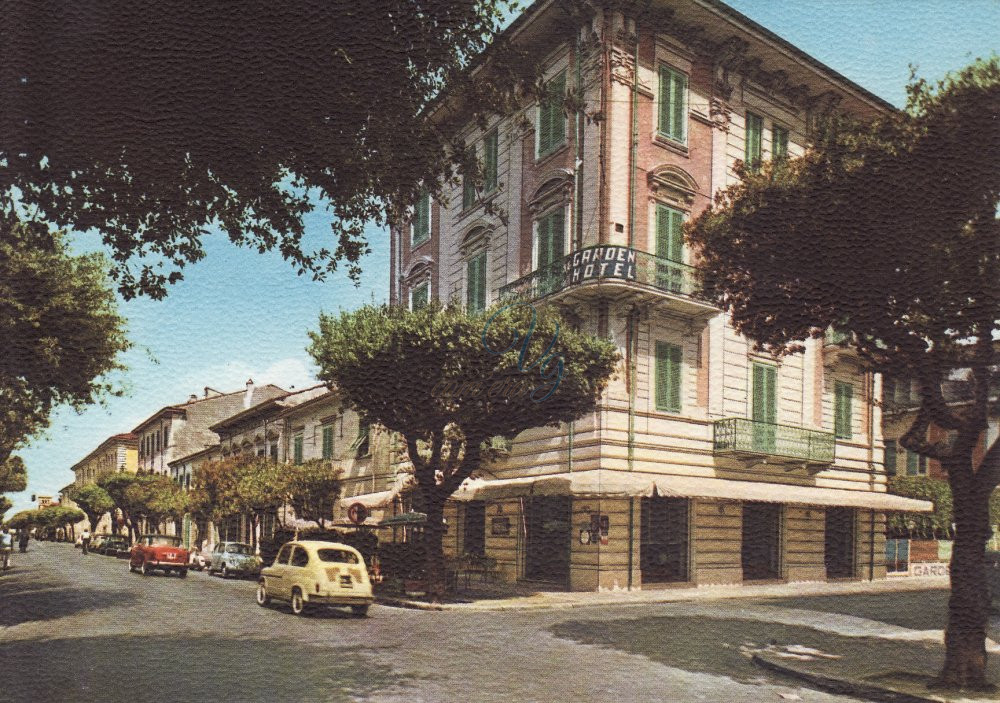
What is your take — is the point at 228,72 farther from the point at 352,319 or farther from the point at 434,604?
the point at 434,604

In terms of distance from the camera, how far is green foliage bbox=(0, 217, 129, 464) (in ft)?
27.8

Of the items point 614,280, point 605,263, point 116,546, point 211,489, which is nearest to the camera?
point 211,489

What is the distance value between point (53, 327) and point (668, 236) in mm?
16750

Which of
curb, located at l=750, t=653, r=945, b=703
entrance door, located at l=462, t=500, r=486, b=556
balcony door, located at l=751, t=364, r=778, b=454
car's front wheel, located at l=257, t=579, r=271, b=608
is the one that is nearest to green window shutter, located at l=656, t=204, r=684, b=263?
balcony door, located at l=751, t=364, r=778, b=454

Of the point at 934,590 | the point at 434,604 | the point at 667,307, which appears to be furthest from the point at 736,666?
the point at 934,590

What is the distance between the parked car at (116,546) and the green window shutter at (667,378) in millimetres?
32497

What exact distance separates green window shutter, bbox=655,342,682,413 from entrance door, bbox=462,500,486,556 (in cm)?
606

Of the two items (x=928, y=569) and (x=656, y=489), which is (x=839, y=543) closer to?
(x=928, y=569)

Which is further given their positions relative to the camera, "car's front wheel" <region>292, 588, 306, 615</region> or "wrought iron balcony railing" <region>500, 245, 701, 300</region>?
"wrought iron balcony railing" <region>500, 245, 701, 300</region>

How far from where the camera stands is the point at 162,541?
94.9 feet

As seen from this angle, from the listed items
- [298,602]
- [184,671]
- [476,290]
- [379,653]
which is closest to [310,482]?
[298,602]

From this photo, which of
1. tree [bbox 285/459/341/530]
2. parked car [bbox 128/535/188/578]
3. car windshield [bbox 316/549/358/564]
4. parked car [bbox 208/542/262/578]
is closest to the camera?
tree [bbox 285/459/341/530]

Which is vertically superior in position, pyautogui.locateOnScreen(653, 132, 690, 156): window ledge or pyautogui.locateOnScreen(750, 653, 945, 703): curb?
pyautogui.locateOnScreen(653, 132, 690, 156): window ledge

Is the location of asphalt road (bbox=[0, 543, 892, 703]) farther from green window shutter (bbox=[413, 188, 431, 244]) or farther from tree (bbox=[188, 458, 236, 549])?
green window shutter (bbox=[413, 188, 431, 244])
